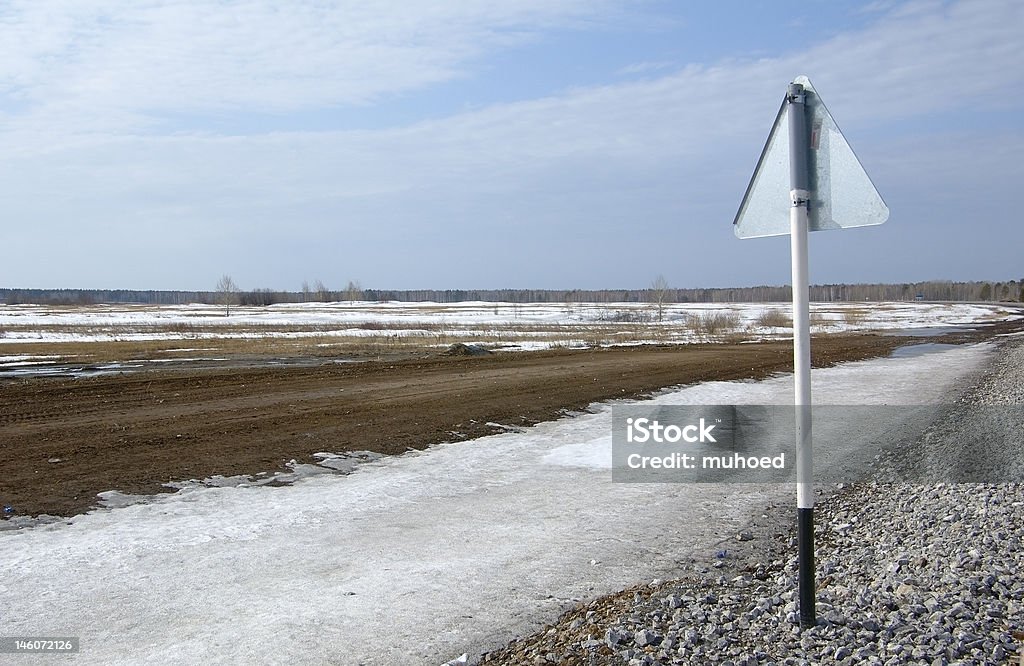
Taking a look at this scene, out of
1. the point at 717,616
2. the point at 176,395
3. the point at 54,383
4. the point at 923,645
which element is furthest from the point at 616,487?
the point at 54,383

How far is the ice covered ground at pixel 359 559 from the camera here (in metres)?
4.52

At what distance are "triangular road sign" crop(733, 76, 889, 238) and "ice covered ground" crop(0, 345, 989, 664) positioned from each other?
2.65 metres

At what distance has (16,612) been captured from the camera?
4867 millimetres

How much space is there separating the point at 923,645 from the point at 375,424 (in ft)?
28.9

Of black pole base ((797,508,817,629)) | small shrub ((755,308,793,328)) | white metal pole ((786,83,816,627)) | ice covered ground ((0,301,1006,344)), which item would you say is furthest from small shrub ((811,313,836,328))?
white metal pole ((786,83,816,627))

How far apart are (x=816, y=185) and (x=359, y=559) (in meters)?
4.06

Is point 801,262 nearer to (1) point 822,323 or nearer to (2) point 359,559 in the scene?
(2) point 359,559

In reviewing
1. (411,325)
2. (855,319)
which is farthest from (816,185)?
(855,319)

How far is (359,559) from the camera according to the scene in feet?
19.4

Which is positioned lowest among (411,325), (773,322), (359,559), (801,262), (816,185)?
(773,322)

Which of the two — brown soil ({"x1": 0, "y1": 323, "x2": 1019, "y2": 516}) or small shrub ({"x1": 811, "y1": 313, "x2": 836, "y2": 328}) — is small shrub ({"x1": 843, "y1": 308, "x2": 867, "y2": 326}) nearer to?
small shrub ({"x1": 811, "y1": 313, "x2": 836, "y2": 328})

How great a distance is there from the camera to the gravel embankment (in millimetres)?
3975

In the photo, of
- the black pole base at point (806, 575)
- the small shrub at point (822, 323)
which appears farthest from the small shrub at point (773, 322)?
the black pole base at point (806, 575)

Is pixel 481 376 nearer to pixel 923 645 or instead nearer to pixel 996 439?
pixel 996 439
